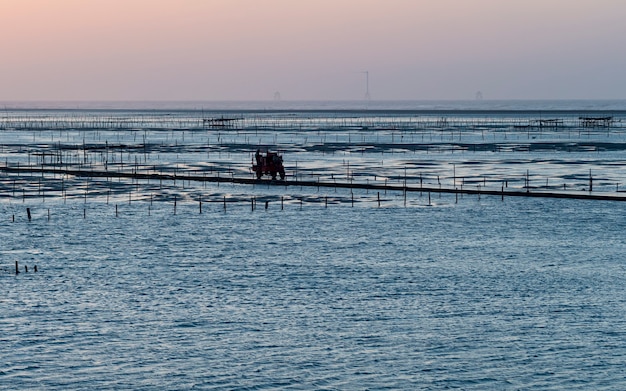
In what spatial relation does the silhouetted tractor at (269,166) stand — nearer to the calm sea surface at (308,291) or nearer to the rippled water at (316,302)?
the calm sea surface at (308,291)

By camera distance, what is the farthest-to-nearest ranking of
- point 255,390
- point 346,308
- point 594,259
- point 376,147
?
1. point 376,147
2. point 594,259
3. point 346,308
4. point 255,390

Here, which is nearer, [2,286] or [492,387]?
[492,387]

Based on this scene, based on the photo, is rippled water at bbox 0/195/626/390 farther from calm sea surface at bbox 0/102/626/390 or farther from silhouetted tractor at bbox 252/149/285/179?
silhouetted tractor at bbox 252/149/285/179

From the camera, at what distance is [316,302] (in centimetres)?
3850

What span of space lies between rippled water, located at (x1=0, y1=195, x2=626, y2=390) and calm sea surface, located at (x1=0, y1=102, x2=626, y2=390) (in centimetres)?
11

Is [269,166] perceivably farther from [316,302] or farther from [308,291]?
[316,302]

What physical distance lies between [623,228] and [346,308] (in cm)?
2650

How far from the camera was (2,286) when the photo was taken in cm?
4125

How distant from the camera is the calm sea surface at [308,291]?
29.4 metres

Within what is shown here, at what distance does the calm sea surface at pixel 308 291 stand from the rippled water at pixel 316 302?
0.35 ft

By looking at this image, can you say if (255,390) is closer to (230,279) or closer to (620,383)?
(620,383)

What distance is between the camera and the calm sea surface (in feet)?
96.6

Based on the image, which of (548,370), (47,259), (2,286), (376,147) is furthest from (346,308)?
(376,147)

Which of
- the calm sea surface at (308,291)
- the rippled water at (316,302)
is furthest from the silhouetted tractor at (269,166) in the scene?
the rippled water at (316,302)
